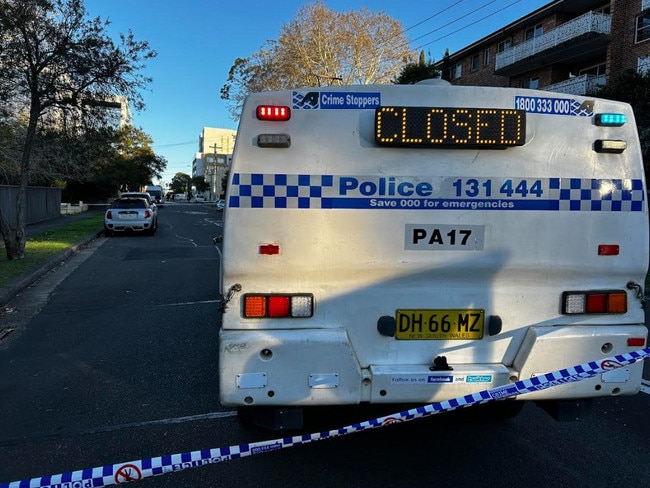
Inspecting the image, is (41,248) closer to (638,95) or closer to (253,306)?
(253,306)

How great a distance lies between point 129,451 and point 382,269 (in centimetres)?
218

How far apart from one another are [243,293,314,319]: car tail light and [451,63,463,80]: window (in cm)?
3889

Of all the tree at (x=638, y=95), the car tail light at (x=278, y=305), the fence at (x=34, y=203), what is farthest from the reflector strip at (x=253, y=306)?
the fence at (x=34, y=203)

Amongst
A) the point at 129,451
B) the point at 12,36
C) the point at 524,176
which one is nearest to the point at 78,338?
the point at 129,451

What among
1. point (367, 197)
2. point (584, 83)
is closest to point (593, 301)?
point (367, 197)

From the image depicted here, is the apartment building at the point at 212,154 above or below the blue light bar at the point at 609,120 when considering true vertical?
above

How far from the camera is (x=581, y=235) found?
10.4 feet

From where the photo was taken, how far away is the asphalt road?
331cm

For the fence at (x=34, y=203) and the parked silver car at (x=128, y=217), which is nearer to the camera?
the fence at (x=34, y=203)

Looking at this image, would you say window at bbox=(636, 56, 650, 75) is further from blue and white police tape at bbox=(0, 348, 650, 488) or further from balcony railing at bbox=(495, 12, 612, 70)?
blue and white police tape at bbox=(0, 348, 650, 488)

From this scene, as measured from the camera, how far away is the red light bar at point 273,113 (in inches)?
118

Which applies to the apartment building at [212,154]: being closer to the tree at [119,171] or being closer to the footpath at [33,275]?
the tree at [119,171]

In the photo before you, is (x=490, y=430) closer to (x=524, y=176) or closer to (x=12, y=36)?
(x=524, y=176)

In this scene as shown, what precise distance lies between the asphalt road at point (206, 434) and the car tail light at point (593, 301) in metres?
1.06
